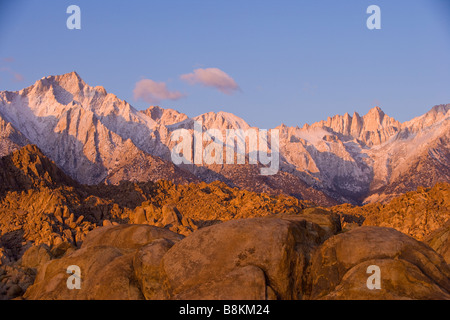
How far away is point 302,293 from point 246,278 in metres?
2.41

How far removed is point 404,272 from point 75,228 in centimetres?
5477

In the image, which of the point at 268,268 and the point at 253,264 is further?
the point at 253,264

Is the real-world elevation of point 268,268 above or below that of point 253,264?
below

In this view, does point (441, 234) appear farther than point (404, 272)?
Yes

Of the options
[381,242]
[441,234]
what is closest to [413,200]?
[441,234]

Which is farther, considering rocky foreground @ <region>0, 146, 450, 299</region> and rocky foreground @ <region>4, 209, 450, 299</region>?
rocky foreground @ <region>0, 146, 450, 299</region>

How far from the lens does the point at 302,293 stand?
695 inches

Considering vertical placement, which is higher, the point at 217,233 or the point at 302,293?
the point at 217,233

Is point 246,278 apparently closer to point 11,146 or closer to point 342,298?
point 342,298

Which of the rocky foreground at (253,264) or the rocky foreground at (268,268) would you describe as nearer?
the rocky foreground at (268,268)
